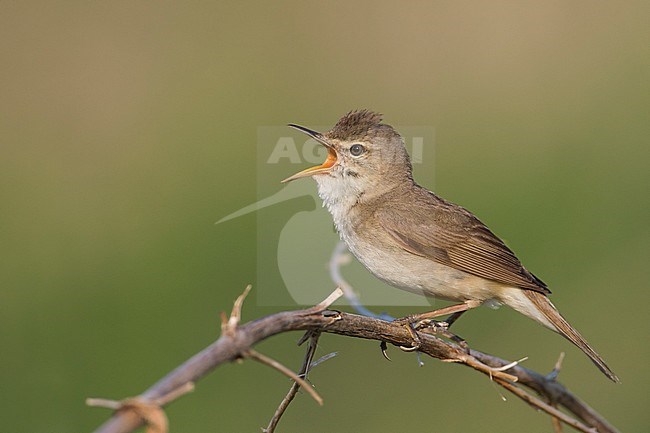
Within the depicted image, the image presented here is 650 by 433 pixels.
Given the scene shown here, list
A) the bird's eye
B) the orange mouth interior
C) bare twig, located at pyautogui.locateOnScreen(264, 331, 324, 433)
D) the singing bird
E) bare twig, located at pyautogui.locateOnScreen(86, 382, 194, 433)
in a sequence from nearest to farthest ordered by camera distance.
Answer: bare twig, located at pyautogui.locateOnScreen(86, 382, 194, 433) < bare twig, located at pyautogui.locateOnScreen(264, 331, 324, 433) < the singing bird < the orange mouth interior < the bird's eye

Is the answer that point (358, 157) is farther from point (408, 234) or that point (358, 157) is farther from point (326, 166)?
point (408, 234)

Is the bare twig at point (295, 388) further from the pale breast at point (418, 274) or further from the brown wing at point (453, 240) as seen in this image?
the brown wing at point (453, 240)

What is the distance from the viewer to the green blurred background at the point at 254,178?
552 centimetres

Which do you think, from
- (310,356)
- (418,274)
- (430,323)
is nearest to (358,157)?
(418,274)

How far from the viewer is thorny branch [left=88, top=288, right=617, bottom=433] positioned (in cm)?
145

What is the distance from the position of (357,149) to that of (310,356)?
2679 mm

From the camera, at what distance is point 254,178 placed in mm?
7512

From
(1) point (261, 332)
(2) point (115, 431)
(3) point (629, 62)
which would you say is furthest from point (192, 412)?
(3) point (629, 62)

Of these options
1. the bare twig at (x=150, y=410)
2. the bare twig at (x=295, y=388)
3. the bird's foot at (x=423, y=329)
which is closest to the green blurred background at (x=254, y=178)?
the bird's foot at (x=423, y=329)

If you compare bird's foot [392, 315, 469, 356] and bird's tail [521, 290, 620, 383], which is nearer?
bird's foot [392, 315, 469, 356]

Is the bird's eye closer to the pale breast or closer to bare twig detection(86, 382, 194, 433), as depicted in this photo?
the pale breast

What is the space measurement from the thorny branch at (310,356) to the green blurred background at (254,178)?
102 inches

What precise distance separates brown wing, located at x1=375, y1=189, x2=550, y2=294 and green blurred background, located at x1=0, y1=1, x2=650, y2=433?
4.57 ft

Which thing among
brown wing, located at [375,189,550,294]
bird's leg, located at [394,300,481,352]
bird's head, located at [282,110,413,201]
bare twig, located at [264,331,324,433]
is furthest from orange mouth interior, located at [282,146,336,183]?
bare twig, located at [264,331,324,433]
